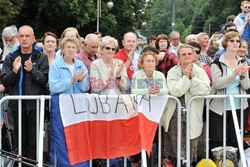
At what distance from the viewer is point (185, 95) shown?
578 centimetres

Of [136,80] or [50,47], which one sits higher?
[50,47]

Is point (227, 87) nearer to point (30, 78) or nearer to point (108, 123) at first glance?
point (108, 123)

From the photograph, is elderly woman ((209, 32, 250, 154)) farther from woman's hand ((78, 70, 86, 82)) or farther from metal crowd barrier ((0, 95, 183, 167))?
woman's hand ((78, 70, 86, 82))

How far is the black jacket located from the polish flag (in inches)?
18.4

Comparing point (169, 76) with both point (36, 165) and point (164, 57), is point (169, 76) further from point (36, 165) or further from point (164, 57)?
point (36, 165)

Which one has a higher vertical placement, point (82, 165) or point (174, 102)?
point (174, 102)

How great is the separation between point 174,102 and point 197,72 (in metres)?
0.52

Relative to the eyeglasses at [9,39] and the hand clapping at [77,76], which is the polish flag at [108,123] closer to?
the hand clapping at [77,76]

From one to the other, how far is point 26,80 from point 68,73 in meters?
0.60

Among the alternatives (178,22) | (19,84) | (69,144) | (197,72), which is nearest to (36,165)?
(69,144)

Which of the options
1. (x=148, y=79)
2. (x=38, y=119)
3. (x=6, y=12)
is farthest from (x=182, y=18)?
(x=38, y=119)

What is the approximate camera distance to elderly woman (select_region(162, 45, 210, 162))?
18.6ft

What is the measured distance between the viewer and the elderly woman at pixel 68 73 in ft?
17.8

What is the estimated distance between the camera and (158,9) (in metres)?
111
